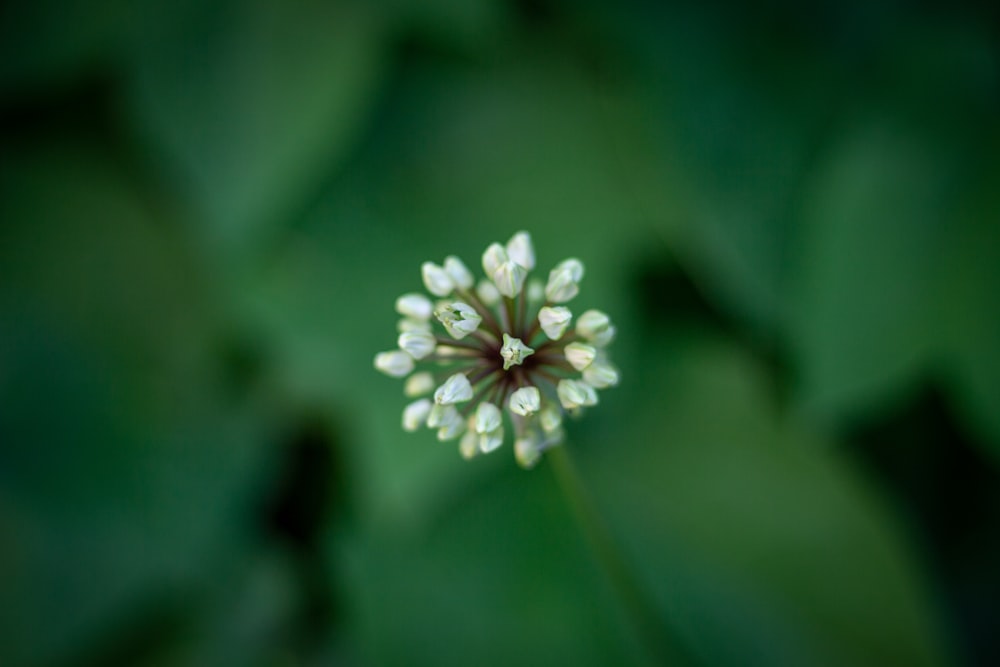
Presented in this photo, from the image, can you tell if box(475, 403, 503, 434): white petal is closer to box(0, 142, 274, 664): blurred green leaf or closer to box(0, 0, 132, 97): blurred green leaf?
box(0, 142, 274, 664): blurred green leaf

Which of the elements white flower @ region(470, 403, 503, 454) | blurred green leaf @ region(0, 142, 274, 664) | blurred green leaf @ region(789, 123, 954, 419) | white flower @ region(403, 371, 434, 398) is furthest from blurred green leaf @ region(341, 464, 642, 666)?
white flower @ region(470, 403, 503, 454)

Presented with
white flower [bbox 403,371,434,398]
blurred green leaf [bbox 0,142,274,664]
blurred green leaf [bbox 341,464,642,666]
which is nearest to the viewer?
white flower [bbox 403,371,434,398]

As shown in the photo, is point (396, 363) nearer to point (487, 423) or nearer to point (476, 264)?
point (487, 423)

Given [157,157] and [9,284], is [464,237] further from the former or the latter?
[9,284]

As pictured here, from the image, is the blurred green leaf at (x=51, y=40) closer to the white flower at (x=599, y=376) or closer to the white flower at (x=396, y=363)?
the white flower at (x=396, y=363)

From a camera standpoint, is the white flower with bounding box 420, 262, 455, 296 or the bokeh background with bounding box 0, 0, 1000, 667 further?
the bokeh background with bounding box 0, 0, 1000, 667

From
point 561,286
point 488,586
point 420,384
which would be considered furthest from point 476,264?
point 488,586

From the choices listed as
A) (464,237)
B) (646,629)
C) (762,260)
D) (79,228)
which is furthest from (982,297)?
(79,228)

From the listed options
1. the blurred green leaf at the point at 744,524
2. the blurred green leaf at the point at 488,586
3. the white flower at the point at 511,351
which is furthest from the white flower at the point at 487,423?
the blurred green leaf at the point at 744,524
